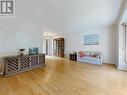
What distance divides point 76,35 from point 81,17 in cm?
282

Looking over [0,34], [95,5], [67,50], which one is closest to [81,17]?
[95,5]

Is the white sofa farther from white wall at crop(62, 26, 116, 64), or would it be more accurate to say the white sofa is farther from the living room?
white wall at crop(62, 26, 116, 64)

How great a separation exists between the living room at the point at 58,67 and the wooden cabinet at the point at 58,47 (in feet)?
8.83

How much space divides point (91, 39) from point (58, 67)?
2.90 m

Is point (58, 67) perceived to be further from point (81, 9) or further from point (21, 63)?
point (81, 9)

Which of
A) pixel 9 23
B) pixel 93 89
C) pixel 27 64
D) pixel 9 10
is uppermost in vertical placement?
pixel 9 10

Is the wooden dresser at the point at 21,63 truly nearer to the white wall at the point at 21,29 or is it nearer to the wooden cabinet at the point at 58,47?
the white wall at the point at 21,29

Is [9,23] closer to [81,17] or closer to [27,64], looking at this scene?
[27,64]

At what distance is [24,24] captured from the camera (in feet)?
16.5

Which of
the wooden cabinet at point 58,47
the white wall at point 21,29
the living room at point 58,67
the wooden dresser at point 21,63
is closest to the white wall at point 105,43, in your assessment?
the living room at point 58,67

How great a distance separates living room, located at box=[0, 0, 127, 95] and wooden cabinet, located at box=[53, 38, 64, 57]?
2.69 m

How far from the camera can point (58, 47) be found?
975 cm

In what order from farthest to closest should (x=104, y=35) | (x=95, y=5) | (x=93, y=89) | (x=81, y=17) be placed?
(x=104, y=35) → (x=81, y=17) → (x=95, y=5) → (x=93, y=89)

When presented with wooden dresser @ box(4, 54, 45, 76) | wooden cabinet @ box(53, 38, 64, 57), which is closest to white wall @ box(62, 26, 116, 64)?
wooden cabinet @ box(53, 38, 64, 57)
